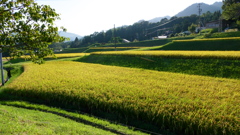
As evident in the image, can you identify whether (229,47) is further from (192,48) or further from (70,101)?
(70,101)

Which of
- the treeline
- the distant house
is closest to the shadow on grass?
the distant house

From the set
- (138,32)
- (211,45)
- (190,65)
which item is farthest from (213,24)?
(138,32)

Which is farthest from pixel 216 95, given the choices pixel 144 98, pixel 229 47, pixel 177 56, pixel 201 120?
pixel 229 47

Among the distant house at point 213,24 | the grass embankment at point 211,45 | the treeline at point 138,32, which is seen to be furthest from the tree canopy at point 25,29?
the treeline at point 138,32

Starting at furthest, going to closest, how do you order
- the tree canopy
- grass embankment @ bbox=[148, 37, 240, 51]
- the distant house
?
1. the distant house
2. grass embankment @ bbox=[148, 37, 240, 51]
3. the tree canopy

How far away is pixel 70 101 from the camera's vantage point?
12484 millimetres

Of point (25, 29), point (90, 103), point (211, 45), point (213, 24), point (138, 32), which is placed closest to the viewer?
point (25, 29)

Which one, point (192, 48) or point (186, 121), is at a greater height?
point (192, 48)

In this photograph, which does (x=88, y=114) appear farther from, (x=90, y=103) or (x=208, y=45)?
(x=208, y=45)

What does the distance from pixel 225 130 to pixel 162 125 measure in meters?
2.76

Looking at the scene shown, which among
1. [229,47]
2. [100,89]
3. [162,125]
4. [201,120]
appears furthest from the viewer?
[229,47]

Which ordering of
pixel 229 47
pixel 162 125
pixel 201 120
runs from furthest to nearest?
pixel 229 47 → pixel 162 125 → pixel 201 120

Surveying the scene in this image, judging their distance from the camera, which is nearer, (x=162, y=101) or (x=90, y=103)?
(x=162, y=101)

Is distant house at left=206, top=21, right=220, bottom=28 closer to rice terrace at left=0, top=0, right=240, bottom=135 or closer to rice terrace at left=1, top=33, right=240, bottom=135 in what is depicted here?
rice terrace at left=1, top=33, right=240, bottom=135
